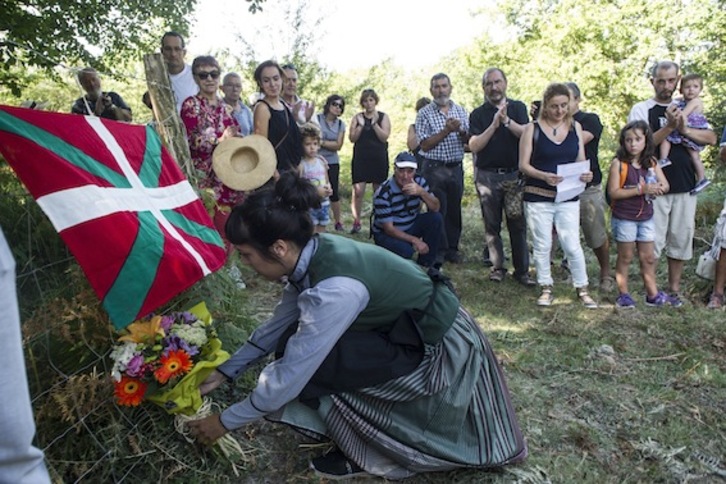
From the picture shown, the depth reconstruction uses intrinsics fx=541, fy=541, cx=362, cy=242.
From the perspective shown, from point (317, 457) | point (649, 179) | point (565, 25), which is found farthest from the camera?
point (565, 25)

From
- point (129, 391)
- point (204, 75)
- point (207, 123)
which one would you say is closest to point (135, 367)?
point (129, 391)

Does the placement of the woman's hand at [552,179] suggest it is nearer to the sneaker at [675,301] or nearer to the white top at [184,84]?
the sneaker at [675,301]

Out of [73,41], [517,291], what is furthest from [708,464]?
[73,41]

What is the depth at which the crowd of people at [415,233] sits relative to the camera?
2.00 meters

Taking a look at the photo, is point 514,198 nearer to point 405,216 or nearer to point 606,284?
point 405,216

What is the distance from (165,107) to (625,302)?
3703mm

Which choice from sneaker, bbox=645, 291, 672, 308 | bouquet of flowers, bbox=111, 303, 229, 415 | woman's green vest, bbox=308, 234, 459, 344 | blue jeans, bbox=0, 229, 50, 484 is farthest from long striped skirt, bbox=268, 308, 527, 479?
sneaker, bbox=645, 291, 672, 308

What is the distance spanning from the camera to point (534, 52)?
46.6 feet

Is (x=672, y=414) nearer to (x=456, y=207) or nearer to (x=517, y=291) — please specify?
(x=517, y=291)

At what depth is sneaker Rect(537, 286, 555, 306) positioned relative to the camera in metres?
4.42

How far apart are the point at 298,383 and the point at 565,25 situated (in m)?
12.2

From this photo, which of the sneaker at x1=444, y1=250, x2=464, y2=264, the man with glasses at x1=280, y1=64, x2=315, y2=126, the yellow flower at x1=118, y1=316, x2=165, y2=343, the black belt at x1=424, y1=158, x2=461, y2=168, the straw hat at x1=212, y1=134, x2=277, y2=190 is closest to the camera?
the yellow flower at x1=118, y1=316, x2=165, y2=343

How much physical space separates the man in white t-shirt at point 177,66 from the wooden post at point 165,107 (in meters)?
1.51

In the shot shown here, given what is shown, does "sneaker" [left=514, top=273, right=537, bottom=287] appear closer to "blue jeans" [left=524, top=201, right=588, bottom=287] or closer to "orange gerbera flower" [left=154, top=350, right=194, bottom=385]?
"blue jeans" [left=524, top=201, right=588, bottom=287]
